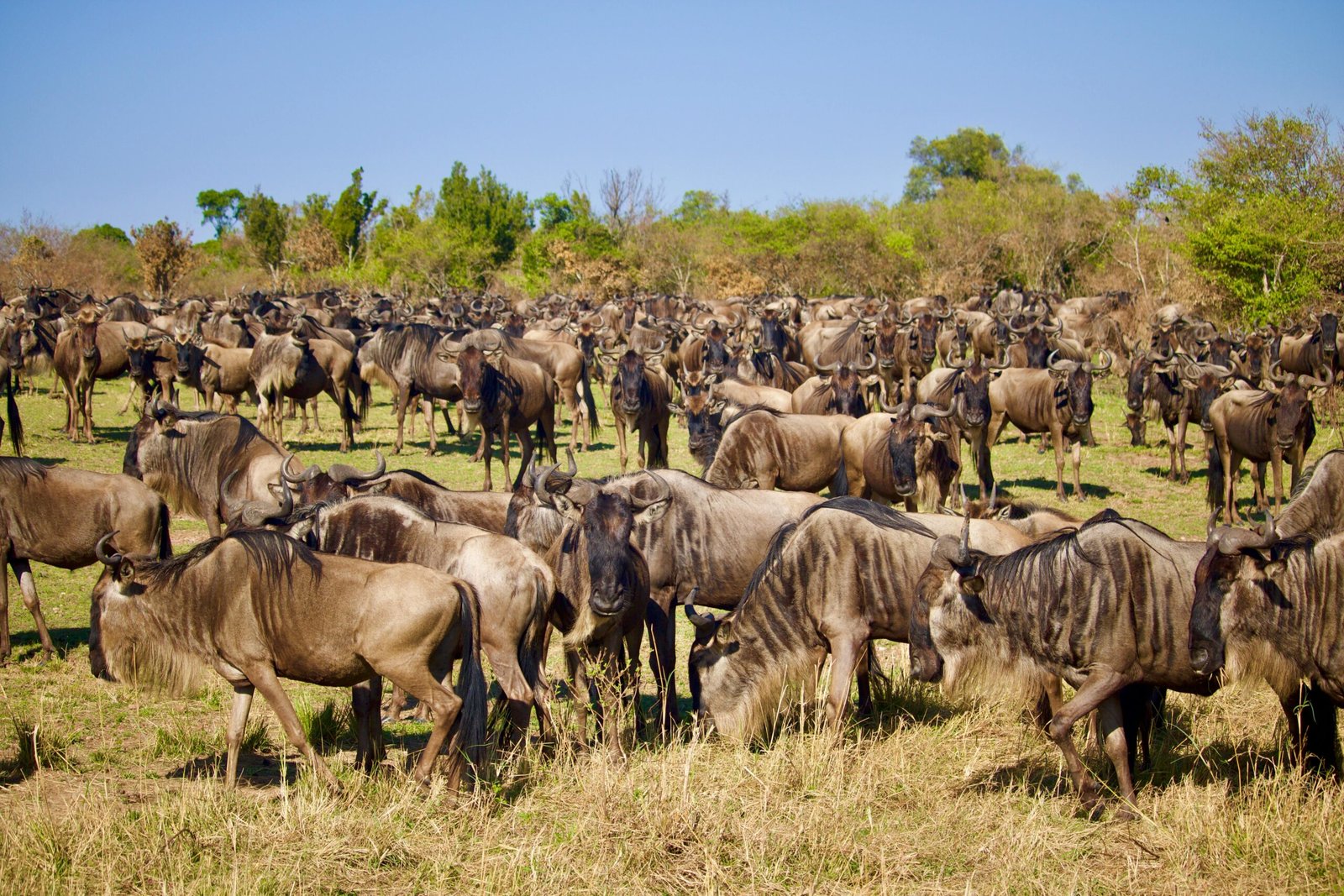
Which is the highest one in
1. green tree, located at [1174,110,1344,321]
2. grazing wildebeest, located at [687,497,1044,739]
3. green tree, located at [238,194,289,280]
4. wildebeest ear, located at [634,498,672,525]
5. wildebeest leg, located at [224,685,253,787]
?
green tree, located at [238,194,289,280]

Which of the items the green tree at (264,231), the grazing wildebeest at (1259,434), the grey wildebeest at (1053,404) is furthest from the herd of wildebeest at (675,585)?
the green tree at (264,231)

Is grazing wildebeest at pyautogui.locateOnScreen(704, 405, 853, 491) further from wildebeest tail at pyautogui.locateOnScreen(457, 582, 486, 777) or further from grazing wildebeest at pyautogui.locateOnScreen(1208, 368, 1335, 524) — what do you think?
wildebeest tail at pyautogui.locateOnScreen(457, 582, 486, 777)

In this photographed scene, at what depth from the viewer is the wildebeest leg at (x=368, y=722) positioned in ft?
18.0

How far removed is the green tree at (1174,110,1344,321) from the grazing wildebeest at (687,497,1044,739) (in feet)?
74.2

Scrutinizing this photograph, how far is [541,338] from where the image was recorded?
23000 mm

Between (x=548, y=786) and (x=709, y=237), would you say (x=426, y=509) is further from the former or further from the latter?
(x=709, y=237)

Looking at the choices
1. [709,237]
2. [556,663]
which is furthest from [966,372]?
[709,237]

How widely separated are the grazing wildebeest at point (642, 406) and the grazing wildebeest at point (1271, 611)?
401 inches

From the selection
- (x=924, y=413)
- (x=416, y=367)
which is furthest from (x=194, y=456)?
(x=416, y=367)

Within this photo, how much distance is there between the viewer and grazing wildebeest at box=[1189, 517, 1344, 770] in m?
4.70

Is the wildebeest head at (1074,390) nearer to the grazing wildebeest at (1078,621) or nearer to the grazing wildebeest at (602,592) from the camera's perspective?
the grazing wildebeest at (1078,621)

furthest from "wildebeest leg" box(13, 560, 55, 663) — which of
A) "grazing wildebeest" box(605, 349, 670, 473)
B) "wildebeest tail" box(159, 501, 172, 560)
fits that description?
"grazing wildebeest" box(605, 349, 670, 473)

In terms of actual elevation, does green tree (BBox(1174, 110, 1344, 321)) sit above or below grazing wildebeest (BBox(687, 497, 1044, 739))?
above

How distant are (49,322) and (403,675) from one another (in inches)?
791
